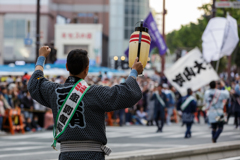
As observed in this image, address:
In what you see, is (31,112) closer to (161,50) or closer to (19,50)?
(161,50)

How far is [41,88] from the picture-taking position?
4.04 meters

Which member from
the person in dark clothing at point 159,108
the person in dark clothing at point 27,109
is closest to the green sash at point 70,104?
the person in dark clothing at point 27,109

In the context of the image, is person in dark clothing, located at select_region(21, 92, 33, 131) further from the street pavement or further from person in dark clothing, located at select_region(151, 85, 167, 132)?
person in dark clothing, located at select_region(151, 85, 167, 132)

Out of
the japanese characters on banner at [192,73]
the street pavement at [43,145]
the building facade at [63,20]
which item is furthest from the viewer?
the building facade at [63,20]

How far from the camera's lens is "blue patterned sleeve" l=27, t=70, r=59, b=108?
398 cm

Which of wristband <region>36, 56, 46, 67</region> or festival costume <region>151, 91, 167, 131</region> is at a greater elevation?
wristband <region>36, 56, 46, 67</region>

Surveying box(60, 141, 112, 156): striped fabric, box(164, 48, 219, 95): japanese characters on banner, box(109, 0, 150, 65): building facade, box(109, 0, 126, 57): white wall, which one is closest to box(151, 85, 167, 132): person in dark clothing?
box(164, 48, 219, 95): japanese characters on banner

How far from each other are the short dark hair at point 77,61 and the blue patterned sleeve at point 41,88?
0.66 ft

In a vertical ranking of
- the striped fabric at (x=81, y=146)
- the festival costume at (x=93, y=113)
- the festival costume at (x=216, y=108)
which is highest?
the festival costume at (x=93, y=113)

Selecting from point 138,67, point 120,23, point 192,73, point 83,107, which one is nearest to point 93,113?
point 83,107

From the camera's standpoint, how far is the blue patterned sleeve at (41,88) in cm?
398

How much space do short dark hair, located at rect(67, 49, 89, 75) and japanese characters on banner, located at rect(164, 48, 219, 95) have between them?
538 inches

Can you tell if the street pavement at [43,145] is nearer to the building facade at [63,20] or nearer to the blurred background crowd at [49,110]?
the blurred background crowd at [49,110]

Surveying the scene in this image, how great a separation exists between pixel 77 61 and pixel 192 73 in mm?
14003
